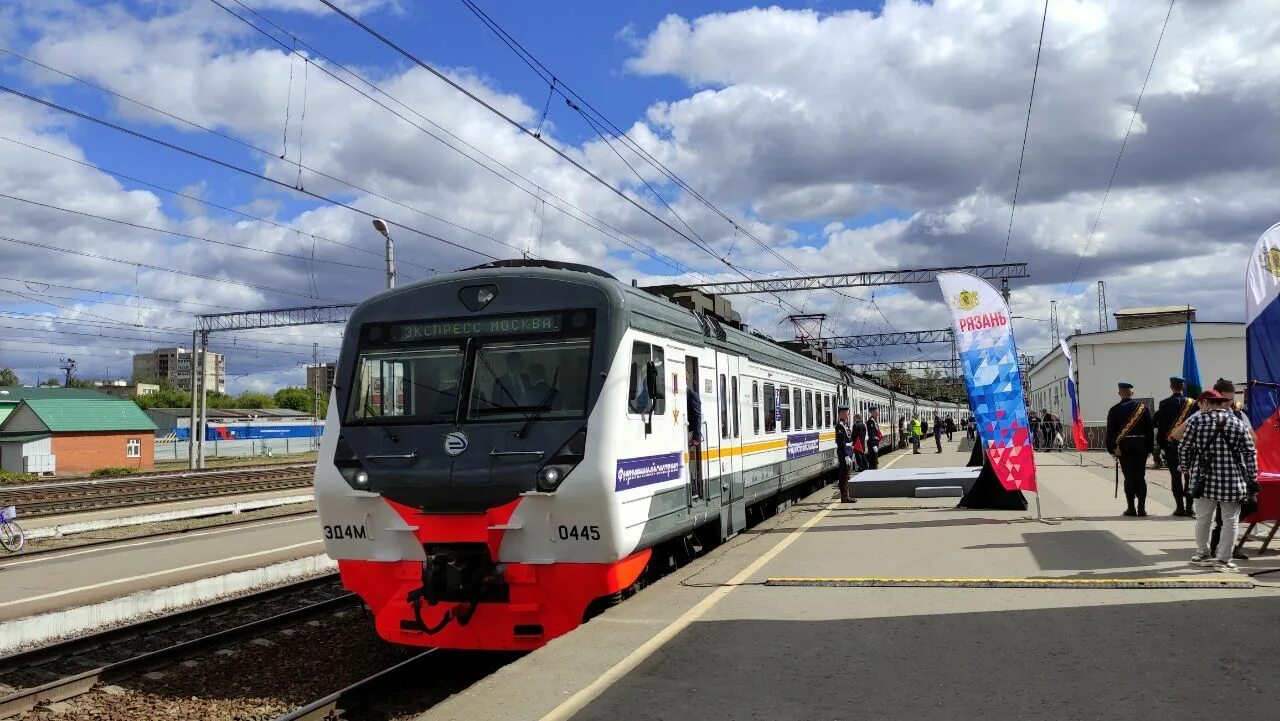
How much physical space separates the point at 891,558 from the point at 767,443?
3.98m

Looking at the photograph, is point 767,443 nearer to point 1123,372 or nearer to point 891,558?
point 891,558

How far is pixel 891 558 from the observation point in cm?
992

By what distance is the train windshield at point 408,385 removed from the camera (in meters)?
7.87

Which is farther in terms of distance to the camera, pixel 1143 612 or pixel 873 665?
pixel 1143 612

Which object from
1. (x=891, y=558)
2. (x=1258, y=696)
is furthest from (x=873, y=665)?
(x=891, y=558)

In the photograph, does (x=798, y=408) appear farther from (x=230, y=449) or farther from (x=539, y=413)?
(x=230, y=449)

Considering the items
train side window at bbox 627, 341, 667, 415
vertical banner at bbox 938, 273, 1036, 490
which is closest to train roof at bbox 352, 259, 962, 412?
train side window at bbox 627, 341, 667, 415

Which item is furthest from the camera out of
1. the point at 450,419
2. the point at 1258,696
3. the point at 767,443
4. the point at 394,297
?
the point at 767,443

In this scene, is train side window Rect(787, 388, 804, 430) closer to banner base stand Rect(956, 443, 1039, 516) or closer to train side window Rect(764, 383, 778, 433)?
train side window Rect(764, 383, 778, 433)

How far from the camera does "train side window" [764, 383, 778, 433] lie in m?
13.9

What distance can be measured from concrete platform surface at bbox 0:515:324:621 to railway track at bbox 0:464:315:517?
9.19m

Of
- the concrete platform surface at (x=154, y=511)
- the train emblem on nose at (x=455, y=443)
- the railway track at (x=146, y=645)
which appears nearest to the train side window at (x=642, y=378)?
the train emblem on nose at (x=455, y=443)

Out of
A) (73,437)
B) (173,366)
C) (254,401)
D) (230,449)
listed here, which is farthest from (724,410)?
(173,366)

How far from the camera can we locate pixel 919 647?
20.3 feet
